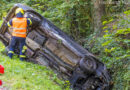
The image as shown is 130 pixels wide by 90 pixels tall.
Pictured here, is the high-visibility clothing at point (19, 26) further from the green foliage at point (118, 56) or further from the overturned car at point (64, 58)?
the green foliage at point (118, 56)

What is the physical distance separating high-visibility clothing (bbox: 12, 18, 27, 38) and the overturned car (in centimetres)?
38

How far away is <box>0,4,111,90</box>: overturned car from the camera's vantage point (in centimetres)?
594

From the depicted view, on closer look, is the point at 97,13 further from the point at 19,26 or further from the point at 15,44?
the point at 15,44

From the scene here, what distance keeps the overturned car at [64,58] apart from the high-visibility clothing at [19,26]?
385 millimetres

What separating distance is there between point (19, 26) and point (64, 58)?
2110 millimetres

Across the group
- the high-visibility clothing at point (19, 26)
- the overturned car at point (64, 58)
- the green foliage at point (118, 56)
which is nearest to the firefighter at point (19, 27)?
the high-visibility clothing at point (19, 26)

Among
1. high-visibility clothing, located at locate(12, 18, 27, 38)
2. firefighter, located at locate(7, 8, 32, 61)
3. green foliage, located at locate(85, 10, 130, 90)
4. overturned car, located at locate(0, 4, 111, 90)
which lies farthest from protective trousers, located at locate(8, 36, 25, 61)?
green foliage, located at locate(85, 10, 130, 90)

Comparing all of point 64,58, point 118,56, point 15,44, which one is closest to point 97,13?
point 118,56

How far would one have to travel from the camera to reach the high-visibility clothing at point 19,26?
6.26m

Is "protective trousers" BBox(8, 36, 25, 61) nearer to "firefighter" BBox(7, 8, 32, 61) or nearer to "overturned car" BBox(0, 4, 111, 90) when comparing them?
"firefighter" BBox(7, 8, 32, 61)

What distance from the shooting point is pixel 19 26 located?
6.30 meters

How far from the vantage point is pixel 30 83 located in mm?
4363

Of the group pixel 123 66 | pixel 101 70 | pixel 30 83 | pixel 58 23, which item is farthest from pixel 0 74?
pixel 58 23

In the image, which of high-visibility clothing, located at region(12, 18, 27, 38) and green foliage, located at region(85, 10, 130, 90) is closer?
green foliage, located at region(85, 10, 130, 90)
